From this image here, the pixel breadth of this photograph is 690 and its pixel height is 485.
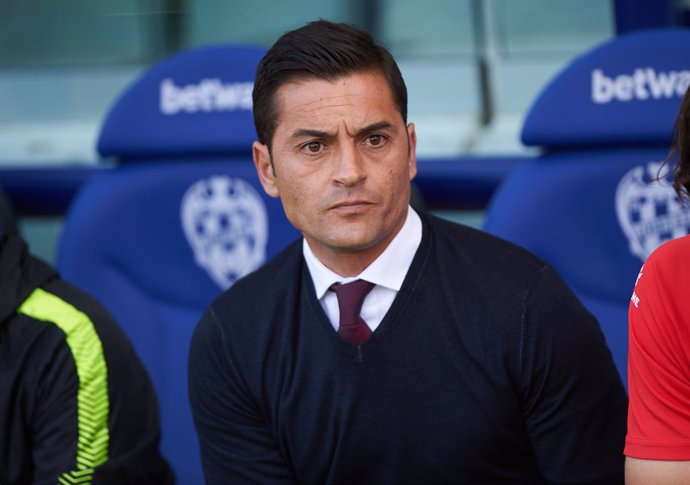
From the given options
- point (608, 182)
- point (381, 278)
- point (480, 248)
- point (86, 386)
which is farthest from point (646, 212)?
point (86, 386)

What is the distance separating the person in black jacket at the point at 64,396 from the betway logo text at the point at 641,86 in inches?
29.4

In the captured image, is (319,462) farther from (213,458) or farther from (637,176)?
(637,176)

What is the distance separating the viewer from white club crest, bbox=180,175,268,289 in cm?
201

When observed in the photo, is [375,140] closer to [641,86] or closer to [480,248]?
[480,248]

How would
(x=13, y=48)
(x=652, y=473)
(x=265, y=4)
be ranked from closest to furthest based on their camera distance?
(x=652, y=473) < (x=265, y=4) < (x=13, y=48)

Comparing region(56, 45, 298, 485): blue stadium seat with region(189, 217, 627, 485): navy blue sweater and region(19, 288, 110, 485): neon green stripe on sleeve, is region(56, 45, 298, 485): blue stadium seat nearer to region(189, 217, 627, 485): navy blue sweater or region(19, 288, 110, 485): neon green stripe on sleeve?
region(19, 288, 110, 485): neon green stripe on sleeve

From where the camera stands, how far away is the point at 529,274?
1.47 meters

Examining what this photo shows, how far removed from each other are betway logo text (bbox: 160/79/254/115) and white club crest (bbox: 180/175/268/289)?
11 cm

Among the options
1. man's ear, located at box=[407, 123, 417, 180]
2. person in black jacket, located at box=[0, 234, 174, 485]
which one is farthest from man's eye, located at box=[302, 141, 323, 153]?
person in black jacket, located at box=[0, 234, 174, 485]

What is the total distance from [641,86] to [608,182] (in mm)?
Answer: 140

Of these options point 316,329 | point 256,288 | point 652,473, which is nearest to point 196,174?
point 256,288


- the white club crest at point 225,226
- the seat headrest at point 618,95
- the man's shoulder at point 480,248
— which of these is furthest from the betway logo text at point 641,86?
the white club crest at point 225,226

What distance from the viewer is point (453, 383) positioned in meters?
1.43

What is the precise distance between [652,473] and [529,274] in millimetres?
309
